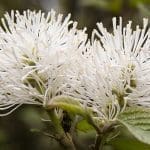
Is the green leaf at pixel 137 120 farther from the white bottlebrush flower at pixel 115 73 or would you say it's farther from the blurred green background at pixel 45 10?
the blurred green background at pixel 45 10

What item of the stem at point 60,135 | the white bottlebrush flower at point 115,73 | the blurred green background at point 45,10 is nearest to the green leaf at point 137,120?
the white bottlebrush flower at point 115,73

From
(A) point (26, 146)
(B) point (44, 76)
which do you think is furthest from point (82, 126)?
(A) point (26, 146)

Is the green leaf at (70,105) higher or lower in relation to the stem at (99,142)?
higher

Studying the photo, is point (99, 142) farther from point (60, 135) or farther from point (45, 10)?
point (45, 10)

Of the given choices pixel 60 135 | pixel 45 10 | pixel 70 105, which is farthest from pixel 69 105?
pixel 45 10

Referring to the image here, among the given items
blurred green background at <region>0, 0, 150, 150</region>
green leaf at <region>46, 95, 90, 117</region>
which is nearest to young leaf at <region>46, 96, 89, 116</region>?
green leaf at <region>46, 95, 90, 117</region>

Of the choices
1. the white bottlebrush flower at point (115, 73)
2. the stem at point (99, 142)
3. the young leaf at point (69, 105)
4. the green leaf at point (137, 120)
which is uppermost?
the white bottlebrush flower at point (115, 73)
